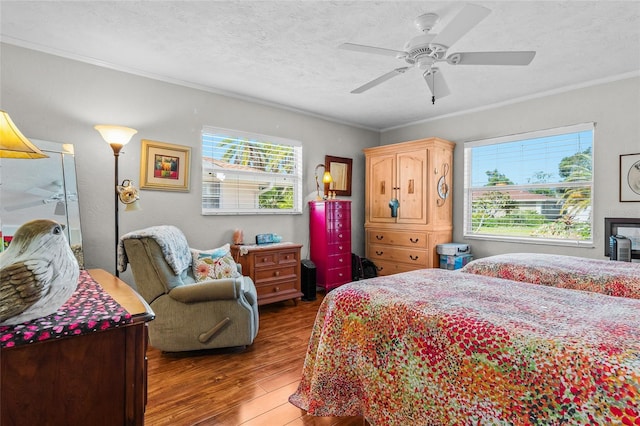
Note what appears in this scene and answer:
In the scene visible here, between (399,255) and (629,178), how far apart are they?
261 centimetres

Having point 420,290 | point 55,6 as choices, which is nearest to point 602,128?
point 420,290

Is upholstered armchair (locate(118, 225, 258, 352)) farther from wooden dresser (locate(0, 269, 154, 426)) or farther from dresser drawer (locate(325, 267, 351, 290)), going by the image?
dresser drawer (locate(325, 267, 351, 290))

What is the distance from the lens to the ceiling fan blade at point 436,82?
7.79ft

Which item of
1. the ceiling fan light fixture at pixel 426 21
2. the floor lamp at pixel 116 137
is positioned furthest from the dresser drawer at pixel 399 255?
the floor lamp at pixel 116 137

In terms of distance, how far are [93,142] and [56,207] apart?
0.69 metres

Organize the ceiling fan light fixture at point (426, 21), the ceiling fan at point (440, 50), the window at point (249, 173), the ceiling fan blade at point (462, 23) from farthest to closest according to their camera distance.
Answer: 1. the window at point (249, 173)
2. the ceiling fan light fixture at point (426, 21)
3. the ceiling fan at point (440, 50)
4. the ceiling fan blade at point (462, 23)

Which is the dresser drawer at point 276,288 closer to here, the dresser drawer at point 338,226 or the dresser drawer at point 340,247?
the dresser drawer at point 340,247

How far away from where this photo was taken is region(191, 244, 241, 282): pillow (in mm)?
2966

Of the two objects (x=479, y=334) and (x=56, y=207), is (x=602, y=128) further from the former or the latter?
(x=56, y=207)

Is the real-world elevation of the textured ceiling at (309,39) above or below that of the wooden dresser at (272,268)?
above

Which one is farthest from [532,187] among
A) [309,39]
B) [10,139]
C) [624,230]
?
[10,139]

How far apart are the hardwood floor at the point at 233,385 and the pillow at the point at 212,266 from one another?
65 cm

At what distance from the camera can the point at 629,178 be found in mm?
3244

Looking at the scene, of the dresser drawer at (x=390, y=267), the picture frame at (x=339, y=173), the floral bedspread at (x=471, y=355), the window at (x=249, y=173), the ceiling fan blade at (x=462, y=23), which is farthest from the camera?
the picture frame at (x=339, y=173)
